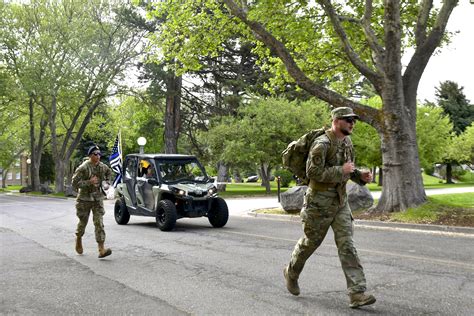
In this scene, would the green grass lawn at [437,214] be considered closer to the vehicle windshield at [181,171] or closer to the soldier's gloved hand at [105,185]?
the vehicle windshield at [181,171]

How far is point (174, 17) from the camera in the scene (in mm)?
16312

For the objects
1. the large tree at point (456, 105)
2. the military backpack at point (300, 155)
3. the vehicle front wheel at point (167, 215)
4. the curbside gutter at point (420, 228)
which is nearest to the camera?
the military backpack at point (300, 155)

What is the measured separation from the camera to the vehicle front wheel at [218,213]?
12258 mm

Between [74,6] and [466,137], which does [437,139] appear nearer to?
[466,137]

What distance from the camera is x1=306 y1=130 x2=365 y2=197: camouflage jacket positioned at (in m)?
4.81

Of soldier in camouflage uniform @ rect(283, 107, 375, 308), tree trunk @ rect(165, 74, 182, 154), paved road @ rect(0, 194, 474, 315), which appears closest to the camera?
soldier in camouflage uniform @ rect(283, 107, 375, 308)

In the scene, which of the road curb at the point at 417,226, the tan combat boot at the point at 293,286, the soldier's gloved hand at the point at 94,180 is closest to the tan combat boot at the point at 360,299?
the tan combat boot at the point at 293,286

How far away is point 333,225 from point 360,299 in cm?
77

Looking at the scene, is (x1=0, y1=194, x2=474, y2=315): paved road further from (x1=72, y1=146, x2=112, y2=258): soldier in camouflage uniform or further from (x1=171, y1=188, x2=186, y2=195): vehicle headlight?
(x1=171, y1=188, x2=186, y2=195): vehicle headlight

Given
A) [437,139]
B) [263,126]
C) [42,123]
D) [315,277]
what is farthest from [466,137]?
[315,277]

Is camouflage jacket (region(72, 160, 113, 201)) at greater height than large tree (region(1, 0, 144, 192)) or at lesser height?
lesser

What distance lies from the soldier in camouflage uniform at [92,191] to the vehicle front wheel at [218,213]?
4.38 m

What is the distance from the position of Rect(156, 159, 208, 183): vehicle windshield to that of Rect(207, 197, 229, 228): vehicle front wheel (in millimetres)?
699

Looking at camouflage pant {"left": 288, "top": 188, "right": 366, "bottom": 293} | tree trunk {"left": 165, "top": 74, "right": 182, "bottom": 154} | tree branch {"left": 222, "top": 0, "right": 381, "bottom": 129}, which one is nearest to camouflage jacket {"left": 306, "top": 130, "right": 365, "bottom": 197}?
camouflage pant {"left": 288, "top": 188, "right": 366, "bottom": 293}
